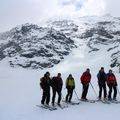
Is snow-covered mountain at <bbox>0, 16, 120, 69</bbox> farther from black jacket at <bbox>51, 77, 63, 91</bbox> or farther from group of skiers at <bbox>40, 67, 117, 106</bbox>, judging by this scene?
black jacket at <bbox>51, 77, 63, 91</bbox>

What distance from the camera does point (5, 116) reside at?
898 inches

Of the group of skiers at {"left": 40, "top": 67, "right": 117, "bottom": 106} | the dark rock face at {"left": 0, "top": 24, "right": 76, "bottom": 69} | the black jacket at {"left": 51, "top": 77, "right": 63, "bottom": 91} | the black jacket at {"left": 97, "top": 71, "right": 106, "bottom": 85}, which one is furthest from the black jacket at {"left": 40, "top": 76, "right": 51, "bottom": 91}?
the dark rock face at {"left": 0, "top": 24, "right": 76, "bottom": 69}

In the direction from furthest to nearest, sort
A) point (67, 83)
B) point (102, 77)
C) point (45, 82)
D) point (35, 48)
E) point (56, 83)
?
point (35, 48) → point (102, 77) → point (67, 83) → point (56, 83) → point (45, 82)

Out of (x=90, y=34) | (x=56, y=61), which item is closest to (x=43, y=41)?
(x=56, y=61)

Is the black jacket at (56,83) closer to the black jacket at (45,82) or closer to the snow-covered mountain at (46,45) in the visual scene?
the black jacket at (45,82)

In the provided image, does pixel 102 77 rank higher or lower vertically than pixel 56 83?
higher

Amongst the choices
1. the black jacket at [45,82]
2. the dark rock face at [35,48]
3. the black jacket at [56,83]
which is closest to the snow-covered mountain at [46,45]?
the dark rock face at [35,48]

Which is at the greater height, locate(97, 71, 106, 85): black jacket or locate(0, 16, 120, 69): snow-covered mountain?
locate(0, 16, 120, 69): snow-covered mountain

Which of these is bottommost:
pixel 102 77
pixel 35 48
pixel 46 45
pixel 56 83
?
pixel 56 83

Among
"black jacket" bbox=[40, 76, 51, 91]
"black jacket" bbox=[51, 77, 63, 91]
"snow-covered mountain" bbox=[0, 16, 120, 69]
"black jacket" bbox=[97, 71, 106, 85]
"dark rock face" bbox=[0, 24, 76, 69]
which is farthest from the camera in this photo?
"snow-covered mountain" bbox=[0, 16, 120, 69]

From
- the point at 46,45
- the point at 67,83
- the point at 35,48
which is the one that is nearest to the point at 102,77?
the point at 67,83

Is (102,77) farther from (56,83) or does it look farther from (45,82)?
(45,82)

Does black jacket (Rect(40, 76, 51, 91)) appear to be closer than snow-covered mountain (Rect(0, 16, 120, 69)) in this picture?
Yes

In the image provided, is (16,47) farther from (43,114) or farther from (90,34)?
(43,114)
